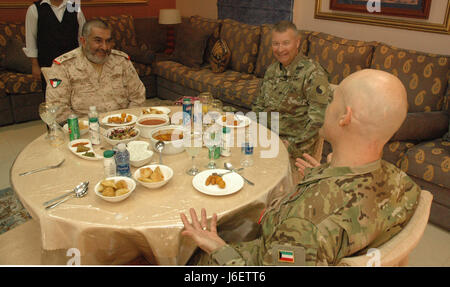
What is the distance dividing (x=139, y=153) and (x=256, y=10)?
3707 millimetres

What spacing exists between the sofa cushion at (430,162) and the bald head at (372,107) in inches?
69.1

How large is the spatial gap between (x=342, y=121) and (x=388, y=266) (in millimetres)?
440

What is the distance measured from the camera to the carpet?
249 centimetres

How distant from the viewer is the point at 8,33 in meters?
4.43

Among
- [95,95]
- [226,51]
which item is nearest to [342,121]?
[95,95]

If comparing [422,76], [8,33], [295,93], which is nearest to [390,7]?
[422,76]

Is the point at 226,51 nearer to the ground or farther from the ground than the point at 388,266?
farther from the ground

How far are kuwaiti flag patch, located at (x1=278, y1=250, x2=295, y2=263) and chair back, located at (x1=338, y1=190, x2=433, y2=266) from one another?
13cm

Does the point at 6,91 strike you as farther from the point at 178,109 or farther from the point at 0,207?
the point at 178,109

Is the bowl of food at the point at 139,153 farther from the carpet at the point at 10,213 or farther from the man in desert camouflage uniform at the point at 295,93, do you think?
the carpet at the point at 10,213

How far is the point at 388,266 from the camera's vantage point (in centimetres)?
101

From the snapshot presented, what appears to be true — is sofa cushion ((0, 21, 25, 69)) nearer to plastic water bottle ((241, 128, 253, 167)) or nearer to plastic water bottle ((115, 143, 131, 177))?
plastic water bottle ((115, 143, 131, 177))

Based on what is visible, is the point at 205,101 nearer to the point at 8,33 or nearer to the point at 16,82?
the point at 16,82
